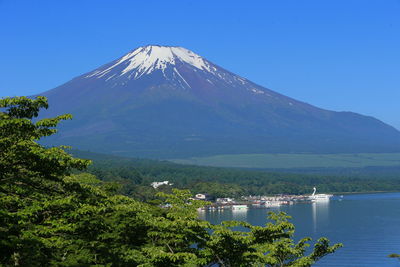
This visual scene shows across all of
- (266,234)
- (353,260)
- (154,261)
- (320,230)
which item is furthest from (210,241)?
(320,230)

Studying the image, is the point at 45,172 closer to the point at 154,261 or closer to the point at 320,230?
the point at 154,261

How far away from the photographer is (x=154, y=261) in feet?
43.0

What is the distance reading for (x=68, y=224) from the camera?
1134cm

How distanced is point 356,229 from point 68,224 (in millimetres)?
50516

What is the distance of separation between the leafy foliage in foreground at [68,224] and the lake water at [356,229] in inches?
979

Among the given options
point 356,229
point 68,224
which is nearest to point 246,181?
point 356,229

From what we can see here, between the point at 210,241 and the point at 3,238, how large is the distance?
5.17m

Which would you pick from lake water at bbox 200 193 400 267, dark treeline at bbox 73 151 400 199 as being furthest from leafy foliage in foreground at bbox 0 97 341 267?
dark treeline at bbox 73 151 400 199

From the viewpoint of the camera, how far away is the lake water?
137 feet

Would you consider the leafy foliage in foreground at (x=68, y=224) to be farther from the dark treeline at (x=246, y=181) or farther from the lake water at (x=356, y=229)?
the dark treeline at (x=246, y=181)

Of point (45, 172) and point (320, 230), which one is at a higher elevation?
point (45, 172)

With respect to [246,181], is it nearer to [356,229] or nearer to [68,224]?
[356,229]

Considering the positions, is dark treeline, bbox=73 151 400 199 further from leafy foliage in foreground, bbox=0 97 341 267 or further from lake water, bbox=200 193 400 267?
leafy foliage in foreground, bbox=0 97 341 267

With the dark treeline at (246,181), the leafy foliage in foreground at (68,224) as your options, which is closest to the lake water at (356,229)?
the leafy foliage in foreground at (68,224)
